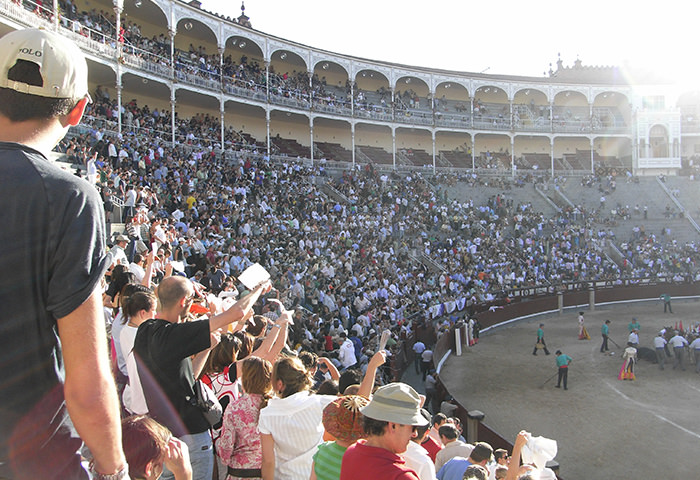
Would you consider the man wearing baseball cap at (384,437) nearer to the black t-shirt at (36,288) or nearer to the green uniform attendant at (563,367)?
the black t-shirt at (36,288)

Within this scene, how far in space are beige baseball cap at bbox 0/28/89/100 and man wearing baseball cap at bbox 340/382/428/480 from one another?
6.36 feet

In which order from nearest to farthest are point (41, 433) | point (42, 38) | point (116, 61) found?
point (41, 433), point (42, 38), point (116, 61)

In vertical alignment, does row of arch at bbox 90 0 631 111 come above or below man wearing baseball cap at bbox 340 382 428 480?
above

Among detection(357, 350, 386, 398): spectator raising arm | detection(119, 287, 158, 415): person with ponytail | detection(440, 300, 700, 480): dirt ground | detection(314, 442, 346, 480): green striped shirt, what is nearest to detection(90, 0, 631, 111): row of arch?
detection(440, 300, 700, 480): dirt ground

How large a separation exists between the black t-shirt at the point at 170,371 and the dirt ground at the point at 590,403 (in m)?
9.33

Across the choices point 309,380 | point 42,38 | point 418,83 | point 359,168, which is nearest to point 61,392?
point 42,38

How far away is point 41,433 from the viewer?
4.96 feet

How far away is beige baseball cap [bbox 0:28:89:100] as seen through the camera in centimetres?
159

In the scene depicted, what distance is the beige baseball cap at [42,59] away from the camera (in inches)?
62.8

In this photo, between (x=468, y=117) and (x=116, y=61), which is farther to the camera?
(x=468, y=117)

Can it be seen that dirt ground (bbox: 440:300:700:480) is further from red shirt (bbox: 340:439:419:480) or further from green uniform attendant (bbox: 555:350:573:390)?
red shirt (bbox: 340:439:419:480)

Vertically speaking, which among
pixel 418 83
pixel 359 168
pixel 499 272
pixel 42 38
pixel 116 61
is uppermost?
pixel 418 83

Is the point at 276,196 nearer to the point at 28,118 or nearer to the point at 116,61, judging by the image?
the point at 116,61

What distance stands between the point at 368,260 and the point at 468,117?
28.4m
